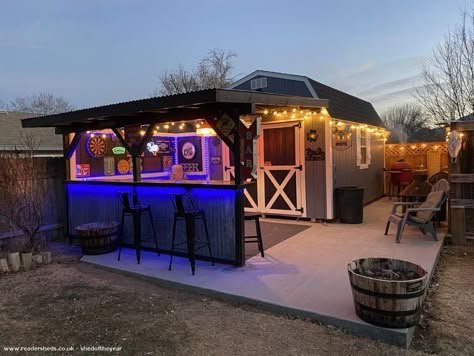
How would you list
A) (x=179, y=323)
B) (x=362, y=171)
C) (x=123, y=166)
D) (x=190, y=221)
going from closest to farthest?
1. (x=179, y=323)
2. (x=190, y=221)
3. (x=123, y=166)
4. (x=362, y=171)

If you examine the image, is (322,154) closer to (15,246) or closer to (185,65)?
(15,246)

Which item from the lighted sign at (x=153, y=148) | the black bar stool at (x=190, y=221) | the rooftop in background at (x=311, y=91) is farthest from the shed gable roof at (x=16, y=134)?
the black bar stool at (x=190, y=221)

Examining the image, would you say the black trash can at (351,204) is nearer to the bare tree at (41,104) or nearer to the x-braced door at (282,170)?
the x-braced door at (282,170)

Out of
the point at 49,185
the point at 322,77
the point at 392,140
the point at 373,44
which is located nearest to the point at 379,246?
the point at 49,185

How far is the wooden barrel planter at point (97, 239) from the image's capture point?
5332 millimetres

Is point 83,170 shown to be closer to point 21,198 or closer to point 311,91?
point 21,198

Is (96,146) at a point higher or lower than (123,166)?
higher

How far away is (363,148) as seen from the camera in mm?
9688

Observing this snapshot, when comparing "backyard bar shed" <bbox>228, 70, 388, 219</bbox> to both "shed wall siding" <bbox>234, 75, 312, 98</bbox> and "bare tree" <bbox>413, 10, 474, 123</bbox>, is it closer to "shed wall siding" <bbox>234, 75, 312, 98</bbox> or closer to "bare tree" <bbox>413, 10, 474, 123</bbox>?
"shed wall siding" <bbox>234, 75, 312, 98</bbox>

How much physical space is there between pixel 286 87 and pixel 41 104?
32.5 m

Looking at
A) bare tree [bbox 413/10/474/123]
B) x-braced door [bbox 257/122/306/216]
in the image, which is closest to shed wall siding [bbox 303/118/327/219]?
x-braced door [bbox 257/122/306/216]

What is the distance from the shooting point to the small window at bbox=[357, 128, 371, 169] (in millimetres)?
9078

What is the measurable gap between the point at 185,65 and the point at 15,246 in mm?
26241

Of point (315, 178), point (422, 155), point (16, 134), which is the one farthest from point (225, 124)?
point (16, 134)
